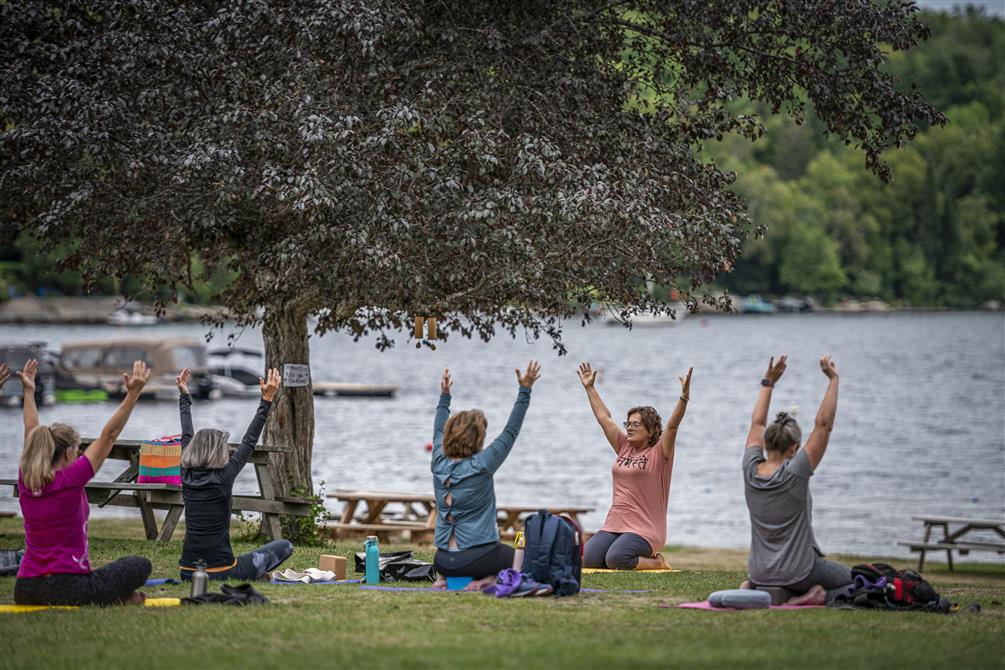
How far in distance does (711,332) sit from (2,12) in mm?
154518

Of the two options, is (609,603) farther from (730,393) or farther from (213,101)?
(730,393)

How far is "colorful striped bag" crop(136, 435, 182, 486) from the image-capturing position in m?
15.1

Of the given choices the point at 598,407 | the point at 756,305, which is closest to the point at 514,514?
the point at 598,407

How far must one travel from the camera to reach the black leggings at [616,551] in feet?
40.9

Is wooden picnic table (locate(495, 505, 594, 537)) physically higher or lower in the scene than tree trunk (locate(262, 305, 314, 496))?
lower

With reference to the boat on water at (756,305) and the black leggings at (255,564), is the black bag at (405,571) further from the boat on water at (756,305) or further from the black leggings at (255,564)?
the boat on water at (756,305)

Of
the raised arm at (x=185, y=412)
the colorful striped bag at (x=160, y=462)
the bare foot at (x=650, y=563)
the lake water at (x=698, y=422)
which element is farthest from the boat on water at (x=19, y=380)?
the bare foot at (x=650, y=563)

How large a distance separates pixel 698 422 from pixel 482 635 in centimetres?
5607

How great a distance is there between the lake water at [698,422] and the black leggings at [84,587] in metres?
18.8

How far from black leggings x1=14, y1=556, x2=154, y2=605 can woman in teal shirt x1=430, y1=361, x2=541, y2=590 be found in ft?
7.56

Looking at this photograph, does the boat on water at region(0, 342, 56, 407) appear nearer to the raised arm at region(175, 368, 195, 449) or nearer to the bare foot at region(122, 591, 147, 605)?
the raised arm at region(175, 368, 195, 449)

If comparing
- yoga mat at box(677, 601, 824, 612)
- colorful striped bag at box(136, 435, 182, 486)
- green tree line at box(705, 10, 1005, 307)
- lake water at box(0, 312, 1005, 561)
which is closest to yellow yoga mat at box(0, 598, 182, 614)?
yoga mat at box(677, 601, 824, 612)

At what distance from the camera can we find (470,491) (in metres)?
10.0

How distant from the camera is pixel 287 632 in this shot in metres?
8.58
